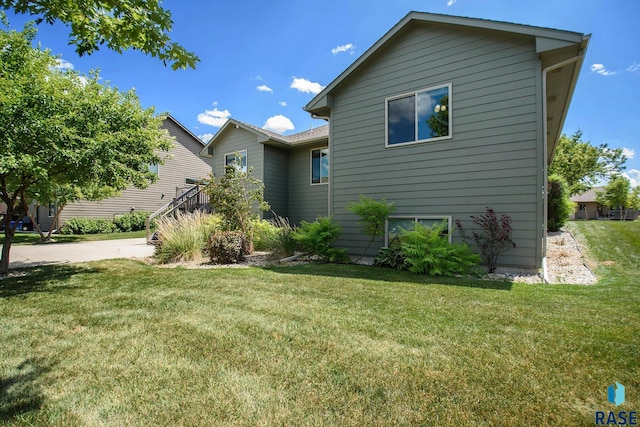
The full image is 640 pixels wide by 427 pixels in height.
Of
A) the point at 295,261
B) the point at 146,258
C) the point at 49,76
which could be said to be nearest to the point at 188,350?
the point at 295,261

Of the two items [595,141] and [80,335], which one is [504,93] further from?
[595,141]

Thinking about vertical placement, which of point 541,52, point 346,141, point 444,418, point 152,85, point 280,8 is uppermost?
point 280,8

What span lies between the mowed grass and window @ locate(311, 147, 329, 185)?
7.86m

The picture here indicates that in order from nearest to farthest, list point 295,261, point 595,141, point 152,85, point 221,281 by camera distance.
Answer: point 221,281 → point 295,261 → point 152,85 → point 595,141

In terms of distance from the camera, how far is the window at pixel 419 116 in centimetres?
720

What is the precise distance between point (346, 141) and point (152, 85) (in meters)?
6.88

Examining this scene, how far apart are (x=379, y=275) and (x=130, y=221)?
17178mm

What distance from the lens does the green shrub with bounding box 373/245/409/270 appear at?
659 cm

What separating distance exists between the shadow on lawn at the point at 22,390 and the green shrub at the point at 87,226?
1705 centimetres

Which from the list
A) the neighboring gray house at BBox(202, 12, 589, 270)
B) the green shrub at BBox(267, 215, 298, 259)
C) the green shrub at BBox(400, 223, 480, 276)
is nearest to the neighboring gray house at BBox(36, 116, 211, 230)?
the green shrub at BBox(267, 215, 298, 259)

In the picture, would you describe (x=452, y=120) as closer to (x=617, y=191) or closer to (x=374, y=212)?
(x=374, y=212)

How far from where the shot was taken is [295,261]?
26.1 ft

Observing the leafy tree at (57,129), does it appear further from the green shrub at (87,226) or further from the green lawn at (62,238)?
the green shrub at (87,226)

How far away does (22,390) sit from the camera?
206 cm
